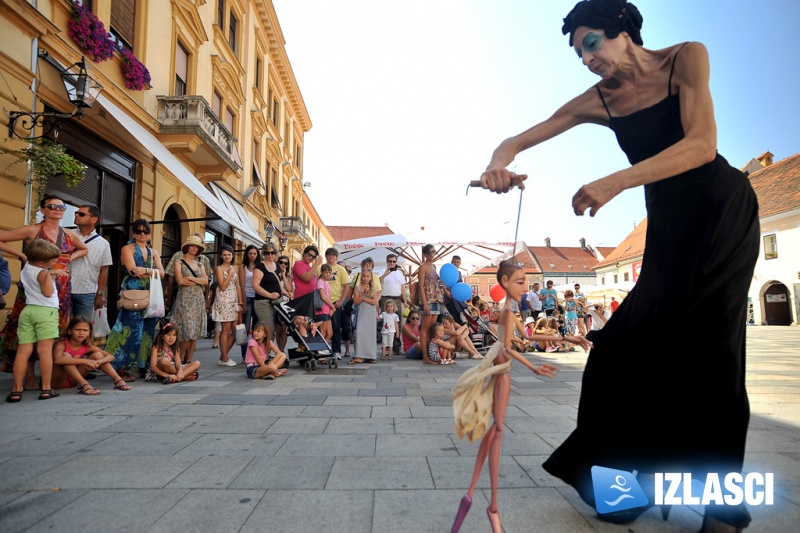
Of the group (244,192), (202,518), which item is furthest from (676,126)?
(244,192)

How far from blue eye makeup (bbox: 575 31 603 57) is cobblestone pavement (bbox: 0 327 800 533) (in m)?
1.87

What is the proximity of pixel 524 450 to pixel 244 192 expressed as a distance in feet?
62.8

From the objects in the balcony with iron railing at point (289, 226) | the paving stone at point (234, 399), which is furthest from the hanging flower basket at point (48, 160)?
the balcony with iron railing at point (289, 226)

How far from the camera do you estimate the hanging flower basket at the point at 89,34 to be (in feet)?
28.4

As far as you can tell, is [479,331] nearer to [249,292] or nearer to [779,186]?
[249,292]

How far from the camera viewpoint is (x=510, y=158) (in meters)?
2.03

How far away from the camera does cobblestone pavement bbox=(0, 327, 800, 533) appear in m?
1.94

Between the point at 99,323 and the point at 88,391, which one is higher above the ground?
the point at 99,323

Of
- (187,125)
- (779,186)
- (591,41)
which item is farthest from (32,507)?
(779,186)

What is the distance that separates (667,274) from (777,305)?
3580 centimetres

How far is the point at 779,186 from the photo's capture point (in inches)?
1209

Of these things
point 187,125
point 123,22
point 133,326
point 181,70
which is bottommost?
point 133,326

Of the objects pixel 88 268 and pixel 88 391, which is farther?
pixel 88 268

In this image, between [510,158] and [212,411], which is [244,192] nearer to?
[212,411]
